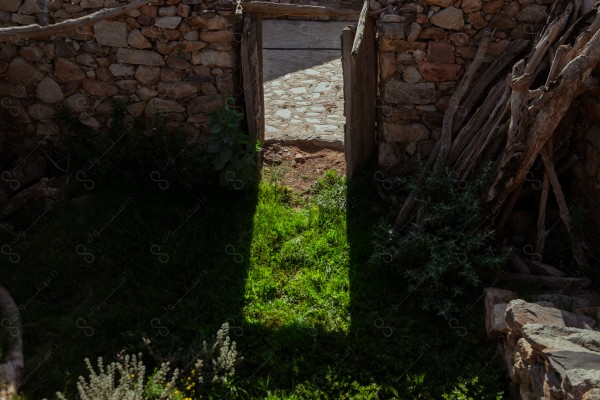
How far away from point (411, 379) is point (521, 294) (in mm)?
1333

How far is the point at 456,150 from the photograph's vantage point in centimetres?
658

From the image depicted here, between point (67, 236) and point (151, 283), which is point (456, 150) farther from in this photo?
point (67, 236)

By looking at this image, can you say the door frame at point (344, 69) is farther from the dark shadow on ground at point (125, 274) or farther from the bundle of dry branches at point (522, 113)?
the dark shadow on ground at point (125, 274)

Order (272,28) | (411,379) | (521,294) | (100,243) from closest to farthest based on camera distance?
(411,379) → (521,294) → (100,243) → (272,28)

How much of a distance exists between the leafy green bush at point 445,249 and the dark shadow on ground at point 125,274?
1.60 meters

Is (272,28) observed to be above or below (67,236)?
above

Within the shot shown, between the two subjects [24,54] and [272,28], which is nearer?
[24,54]

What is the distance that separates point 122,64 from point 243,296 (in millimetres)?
2990

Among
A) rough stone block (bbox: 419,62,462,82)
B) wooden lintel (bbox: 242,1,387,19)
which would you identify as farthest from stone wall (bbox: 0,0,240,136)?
rough stone block (bbox: 419,62,462,82)

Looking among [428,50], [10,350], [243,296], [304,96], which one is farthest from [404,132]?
[10,350]

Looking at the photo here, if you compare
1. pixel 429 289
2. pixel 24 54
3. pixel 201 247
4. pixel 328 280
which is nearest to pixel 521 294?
pixel 429 289

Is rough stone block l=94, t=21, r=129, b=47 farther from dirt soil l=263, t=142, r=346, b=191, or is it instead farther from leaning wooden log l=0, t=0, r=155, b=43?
dirt soil l=263, t=142, r=346, b=191

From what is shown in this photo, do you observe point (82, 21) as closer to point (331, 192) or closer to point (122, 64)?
point (122, 64)

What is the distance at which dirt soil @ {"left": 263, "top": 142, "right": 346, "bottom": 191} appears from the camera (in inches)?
304
